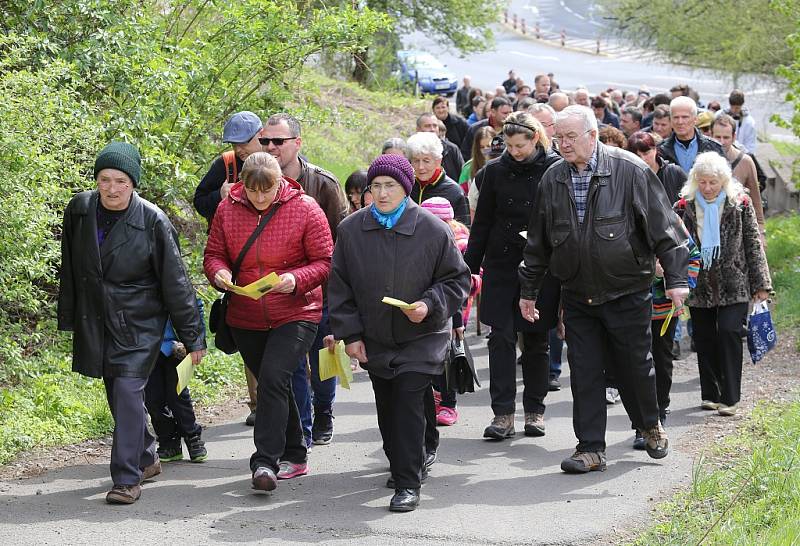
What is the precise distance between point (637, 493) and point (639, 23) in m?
20.2

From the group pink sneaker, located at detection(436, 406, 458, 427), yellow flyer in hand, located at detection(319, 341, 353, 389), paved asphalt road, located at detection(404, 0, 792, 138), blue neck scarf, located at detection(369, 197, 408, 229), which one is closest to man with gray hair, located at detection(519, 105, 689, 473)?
blue neck scarf, located at detection(369, 197, 408, 229)

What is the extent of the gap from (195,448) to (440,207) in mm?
2197

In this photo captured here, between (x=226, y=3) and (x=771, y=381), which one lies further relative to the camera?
(x=226, y=3)

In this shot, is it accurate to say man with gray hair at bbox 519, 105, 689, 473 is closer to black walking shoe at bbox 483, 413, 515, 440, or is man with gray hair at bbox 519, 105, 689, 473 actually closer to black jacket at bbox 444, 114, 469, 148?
black walking shoe at bbox 483, 413, 515, 440

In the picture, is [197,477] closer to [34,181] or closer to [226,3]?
[34,181]

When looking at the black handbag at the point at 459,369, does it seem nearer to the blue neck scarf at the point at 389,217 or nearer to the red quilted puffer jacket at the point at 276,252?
the red quilted puffer jacket at the point at 276,252

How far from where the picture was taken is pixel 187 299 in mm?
6953

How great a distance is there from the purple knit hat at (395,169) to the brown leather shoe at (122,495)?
7.17ft

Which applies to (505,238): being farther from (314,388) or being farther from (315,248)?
(315,248)

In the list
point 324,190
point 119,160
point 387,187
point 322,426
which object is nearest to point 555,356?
point 322,426

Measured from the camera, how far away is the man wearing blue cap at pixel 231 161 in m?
8.24

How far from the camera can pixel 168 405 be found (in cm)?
766

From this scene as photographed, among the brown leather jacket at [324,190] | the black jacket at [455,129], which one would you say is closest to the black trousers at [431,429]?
the brown leather jacket at [324,190]

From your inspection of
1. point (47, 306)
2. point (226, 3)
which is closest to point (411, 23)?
point (226, 3)
